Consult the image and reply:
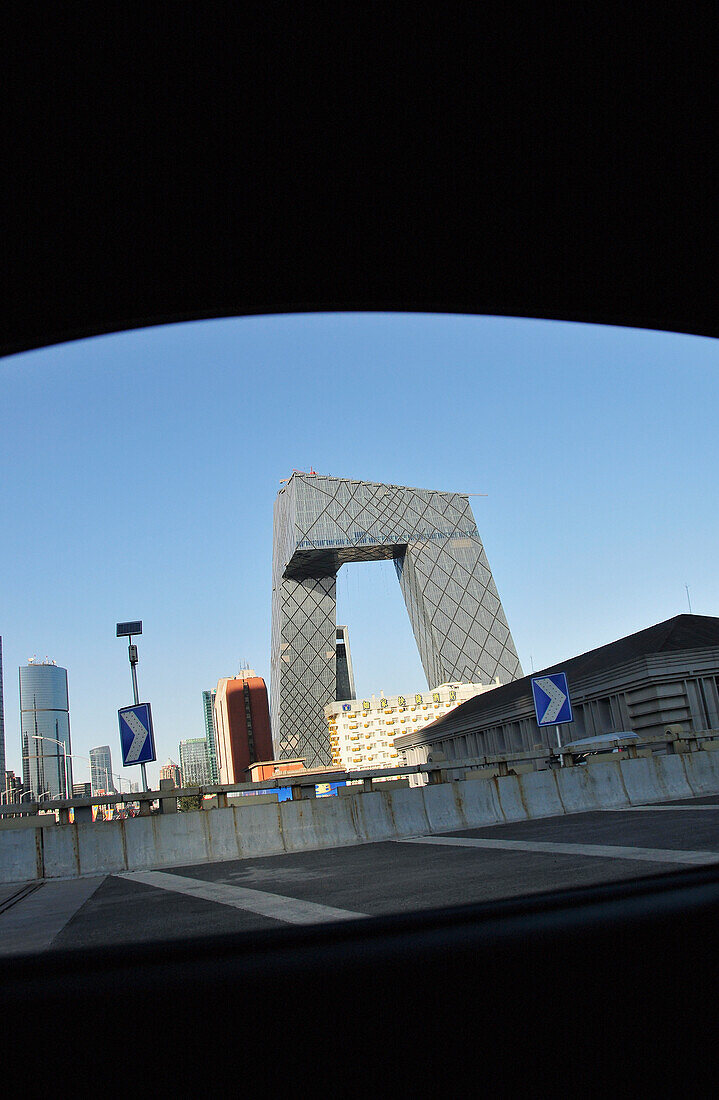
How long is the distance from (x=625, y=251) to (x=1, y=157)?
3863 mm

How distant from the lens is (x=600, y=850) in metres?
7.20

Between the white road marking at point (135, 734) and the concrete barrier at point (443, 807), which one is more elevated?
the white road marking at point (135, 734)

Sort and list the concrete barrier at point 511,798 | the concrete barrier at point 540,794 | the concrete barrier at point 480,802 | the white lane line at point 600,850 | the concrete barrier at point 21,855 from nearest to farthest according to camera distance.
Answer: the white lane line at point 600,850 → the concrete barrier at point 21,855 → the concrete barrier at point 480,802 → the concrete barrier at point 511,798 → the concrete barrier at point 540,794

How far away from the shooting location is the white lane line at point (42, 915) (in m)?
5.00

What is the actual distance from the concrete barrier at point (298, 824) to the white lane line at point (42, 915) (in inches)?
28.5

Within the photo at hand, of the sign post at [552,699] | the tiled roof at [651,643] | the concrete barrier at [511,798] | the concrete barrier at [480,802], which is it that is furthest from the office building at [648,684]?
the concrete barrier at [480,802]

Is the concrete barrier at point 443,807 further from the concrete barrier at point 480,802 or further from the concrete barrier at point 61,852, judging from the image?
the concrete barrier at point 61,852

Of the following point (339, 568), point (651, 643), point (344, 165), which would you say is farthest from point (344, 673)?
point (344, 165)

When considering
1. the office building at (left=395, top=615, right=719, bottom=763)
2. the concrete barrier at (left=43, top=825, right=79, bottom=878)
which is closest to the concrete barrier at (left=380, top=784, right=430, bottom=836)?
the concrete barrier at (left=43, top=825, right=79, bottom=878)

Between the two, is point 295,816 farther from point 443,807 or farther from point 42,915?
point 42,915

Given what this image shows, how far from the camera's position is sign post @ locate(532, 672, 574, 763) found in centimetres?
1376

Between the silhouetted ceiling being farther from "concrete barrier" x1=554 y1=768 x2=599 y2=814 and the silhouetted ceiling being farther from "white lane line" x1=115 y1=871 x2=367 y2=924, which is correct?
"concrete barrier" x1=554 y1=768 x2=599 y2=814

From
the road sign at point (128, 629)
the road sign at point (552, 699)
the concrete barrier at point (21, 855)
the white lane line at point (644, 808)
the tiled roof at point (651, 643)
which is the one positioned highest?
the road sign at point (128, 629)

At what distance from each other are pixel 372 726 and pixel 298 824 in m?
103
